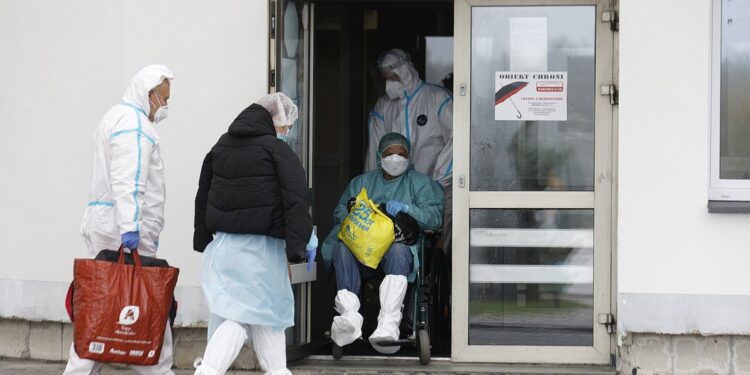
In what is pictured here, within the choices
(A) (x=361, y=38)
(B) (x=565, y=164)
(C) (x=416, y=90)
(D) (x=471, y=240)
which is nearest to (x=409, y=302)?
(D) (x=471, y=240)

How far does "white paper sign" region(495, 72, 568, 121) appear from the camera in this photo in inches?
286

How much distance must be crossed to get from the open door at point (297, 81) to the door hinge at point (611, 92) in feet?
5.74

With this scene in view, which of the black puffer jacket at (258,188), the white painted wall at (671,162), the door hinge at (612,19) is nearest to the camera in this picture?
the black puffer jacket at (258,188)

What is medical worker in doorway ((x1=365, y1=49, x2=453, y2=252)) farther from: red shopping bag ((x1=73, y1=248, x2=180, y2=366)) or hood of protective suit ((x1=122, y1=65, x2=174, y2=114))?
red shopping bag ((x1=73, y1=248, x2=180, y2=366))

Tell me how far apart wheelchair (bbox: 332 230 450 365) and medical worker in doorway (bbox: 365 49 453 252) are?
88cm

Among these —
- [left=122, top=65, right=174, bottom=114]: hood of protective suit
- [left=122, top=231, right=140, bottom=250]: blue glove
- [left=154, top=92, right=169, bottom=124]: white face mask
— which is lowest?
[left=122, top=231, right=140, bottom=250]: blue glove

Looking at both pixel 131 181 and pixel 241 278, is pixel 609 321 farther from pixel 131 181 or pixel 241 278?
pixel 131 181

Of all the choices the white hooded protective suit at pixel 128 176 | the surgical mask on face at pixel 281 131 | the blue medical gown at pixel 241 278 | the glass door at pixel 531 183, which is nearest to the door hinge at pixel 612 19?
the glass door at pixel 531 183

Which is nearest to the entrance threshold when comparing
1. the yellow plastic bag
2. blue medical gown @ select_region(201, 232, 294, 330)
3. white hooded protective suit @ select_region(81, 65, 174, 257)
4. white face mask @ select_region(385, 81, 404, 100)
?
the yellow plastic bag

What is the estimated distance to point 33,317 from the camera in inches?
297

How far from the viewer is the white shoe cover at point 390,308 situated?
285 inches

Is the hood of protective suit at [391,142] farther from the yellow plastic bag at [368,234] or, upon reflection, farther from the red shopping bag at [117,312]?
the red shopping bag at [117,312]

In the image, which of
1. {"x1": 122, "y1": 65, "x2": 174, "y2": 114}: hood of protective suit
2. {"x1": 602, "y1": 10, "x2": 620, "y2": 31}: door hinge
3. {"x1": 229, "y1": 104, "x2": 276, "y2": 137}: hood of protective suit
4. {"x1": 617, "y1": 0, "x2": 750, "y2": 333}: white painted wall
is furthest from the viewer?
{"x1": 602, "y1": 10, "x2": 620, "y2": 31}: door hinge

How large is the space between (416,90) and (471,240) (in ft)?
5.81
